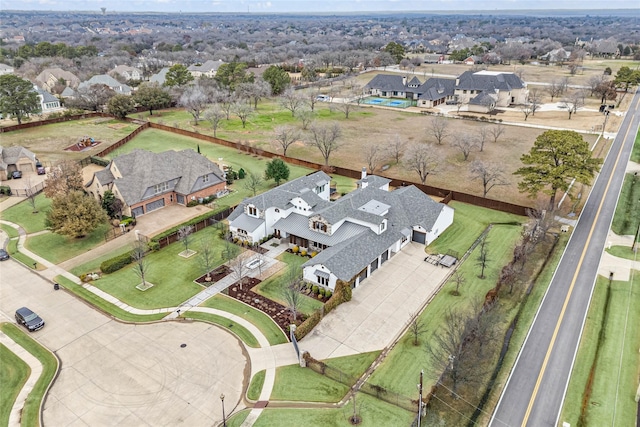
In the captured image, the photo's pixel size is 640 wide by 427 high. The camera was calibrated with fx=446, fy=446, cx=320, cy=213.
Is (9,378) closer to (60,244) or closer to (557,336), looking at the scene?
(60,244)

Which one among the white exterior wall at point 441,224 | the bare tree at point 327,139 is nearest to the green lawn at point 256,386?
the white exterior wall at point 441,224

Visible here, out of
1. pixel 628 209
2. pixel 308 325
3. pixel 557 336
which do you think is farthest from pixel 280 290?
pixel 628 209

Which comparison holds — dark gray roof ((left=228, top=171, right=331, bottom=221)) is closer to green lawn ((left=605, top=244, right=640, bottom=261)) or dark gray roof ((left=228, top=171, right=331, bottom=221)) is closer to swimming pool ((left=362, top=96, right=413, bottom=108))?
green lawn ((left=605, top=244, right=640, bottom=261))

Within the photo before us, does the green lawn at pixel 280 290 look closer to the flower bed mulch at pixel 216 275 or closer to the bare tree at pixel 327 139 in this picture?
the flower bed mulch at pixel 216 275

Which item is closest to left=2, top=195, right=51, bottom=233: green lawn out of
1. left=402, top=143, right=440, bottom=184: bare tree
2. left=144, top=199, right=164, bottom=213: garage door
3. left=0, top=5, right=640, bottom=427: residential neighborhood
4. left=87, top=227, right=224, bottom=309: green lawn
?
left=0, top=5, right=640, bottom=427: residential neighborhood

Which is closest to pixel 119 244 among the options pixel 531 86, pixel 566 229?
pixel 566 229

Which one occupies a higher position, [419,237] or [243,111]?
[243,111]
